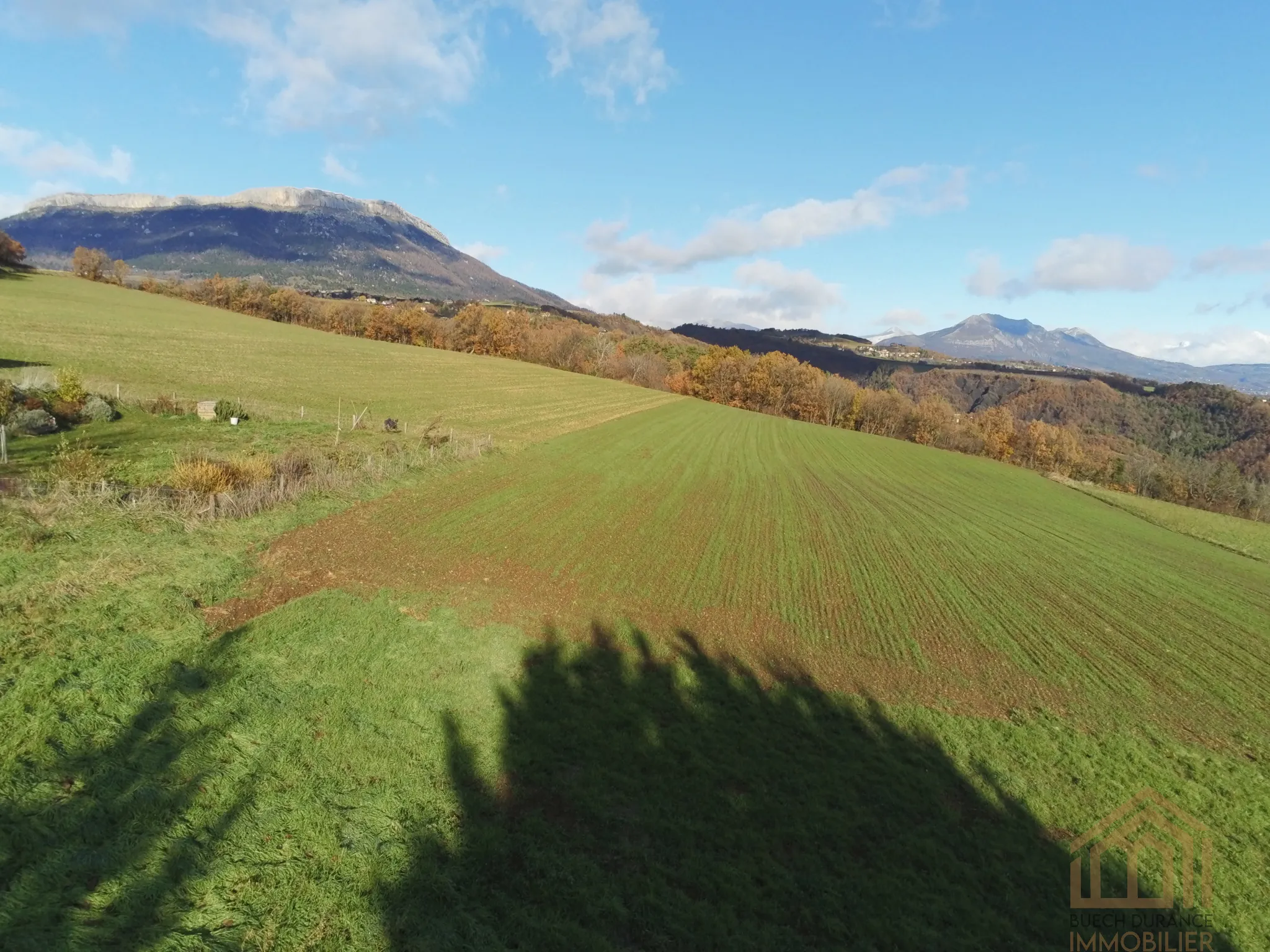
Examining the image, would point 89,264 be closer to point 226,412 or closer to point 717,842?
point 226,412

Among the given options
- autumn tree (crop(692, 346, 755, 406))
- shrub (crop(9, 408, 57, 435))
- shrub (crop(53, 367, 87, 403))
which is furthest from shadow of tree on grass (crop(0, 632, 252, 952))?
autumn tree (crop(692, 346, 755, 406))

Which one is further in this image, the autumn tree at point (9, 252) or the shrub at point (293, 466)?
the autumn tree at point (9, 252)

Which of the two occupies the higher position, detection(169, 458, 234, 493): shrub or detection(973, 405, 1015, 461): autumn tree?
detection(973, 405, 1015, 461): autumn tree

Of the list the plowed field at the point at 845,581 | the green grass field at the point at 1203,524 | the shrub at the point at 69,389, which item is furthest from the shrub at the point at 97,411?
the green grass field at the point at 1203,524

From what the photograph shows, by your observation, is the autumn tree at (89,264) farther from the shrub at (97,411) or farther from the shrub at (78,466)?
the shrub at (78,466)

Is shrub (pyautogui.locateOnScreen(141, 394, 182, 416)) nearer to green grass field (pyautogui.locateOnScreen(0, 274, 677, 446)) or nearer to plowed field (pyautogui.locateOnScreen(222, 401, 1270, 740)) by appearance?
green grass field (pyautogui.locateOnScreen(0, 274, 677, 446))

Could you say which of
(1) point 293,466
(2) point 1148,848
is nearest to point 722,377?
(1) point 293,466
